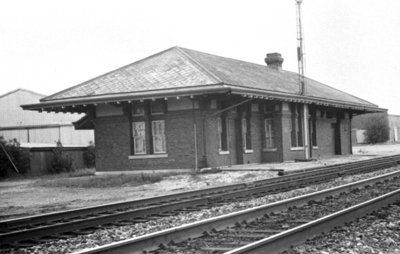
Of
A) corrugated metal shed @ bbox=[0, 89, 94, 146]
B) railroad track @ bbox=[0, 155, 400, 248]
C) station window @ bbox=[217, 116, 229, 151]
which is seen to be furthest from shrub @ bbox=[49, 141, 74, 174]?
railroad track @ bbox=[0, 155, 400, 248]

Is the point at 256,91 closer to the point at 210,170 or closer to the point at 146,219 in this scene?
the point at 210,170

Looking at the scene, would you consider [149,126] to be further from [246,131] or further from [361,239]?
[361,239]

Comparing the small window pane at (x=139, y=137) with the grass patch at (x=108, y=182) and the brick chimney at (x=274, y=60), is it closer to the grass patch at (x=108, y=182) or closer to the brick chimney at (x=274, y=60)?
the grass patch at (x=108, y=182)

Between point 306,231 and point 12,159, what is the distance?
20377 mm

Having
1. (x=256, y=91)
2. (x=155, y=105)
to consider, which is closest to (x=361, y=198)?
(x=256, y=91)

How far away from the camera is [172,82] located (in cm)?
2180

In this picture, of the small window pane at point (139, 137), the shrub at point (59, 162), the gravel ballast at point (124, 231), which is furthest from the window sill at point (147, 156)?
the gravel ballast at point (124, 231)

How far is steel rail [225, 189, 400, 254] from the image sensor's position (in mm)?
5949

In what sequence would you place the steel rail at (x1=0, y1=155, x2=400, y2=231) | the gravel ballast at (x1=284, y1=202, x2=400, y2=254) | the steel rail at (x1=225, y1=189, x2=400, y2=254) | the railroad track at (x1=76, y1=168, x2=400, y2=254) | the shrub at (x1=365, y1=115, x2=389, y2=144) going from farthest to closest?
1. the shrub at (x1=365, y1=115, x2=389, y2=144)
2. the steel rail at (x1=0, y1=155, x2=400, y2=231)
3. the gravel ballast at (x1=284, y1=202, x2=400, y2=254)
4. the railroad track at (x1=76, y1=168, x2=400, y2=254)
5. the steel rail at (x1=225, y1=189, x2=400, y2=254)

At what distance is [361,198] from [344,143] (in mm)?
24919

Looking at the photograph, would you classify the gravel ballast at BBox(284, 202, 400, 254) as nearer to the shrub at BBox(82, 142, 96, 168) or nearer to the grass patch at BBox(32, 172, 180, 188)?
the grass patch at BBox(32, 172, 180, 188)

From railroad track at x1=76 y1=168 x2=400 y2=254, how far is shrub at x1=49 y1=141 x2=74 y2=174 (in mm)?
18585

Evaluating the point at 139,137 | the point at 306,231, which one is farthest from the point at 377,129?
the point at 306,231

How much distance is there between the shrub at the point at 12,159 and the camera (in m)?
24.5
